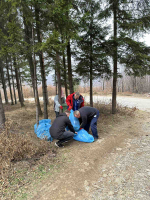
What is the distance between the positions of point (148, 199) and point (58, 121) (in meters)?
2.95

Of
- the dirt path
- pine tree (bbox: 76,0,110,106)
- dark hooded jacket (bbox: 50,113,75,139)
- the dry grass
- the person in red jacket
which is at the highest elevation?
pine tree (bbox: 76,0,110,106)

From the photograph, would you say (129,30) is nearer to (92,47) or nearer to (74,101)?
(92,47)

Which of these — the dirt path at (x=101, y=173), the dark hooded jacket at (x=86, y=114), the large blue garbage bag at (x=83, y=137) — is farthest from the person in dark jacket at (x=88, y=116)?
the dirt path at (x=101, y=173)

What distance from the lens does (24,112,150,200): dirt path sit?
2494mm

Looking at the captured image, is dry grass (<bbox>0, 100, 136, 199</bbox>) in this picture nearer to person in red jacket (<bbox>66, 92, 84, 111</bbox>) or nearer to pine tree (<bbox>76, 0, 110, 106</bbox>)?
person in red jacket (<bbox>66, 92, 84, 111</bbox>)

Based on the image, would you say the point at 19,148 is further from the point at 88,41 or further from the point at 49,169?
the point at 88,41

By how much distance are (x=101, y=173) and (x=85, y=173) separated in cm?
39

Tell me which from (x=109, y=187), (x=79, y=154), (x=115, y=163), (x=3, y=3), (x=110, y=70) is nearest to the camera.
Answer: (x=109, y=187)

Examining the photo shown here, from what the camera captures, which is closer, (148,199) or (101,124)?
(148,199)

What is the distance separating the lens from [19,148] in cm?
343

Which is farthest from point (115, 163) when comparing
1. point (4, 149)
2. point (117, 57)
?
point (117, 57)

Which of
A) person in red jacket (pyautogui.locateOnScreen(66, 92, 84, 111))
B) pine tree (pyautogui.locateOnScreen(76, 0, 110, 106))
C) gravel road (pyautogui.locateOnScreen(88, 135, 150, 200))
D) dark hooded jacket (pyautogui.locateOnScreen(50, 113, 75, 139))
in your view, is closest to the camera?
gravel road (pyautogui.locateOnScreen(88, 135, 150, 200))

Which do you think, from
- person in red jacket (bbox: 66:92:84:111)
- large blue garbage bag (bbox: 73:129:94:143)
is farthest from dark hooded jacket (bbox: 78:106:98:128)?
person in red jacket (bbox: 66:92:84:111)

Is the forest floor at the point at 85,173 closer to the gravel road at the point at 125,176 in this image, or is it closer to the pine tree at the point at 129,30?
the gravel road at the point at 125,176
